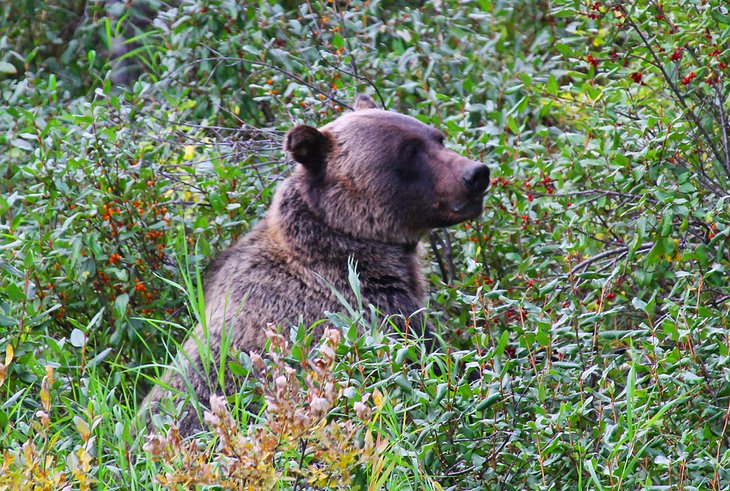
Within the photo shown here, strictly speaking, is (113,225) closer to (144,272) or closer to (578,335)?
(144,272)

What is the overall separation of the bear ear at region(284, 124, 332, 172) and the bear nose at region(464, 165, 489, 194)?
678 mm

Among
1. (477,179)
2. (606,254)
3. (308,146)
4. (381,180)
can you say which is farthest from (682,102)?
(308,146)

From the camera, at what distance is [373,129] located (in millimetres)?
4910

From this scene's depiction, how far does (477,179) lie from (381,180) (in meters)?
0.46

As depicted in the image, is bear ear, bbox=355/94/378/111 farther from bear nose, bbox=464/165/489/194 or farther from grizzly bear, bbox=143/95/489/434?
bear nose, bbox=464/165/489/194

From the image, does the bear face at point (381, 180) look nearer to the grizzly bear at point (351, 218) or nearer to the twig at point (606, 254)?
the grizzly bear at point (351, 218)

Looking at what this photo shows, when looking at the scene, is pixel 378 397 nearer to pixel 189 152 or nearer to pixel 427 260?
pixel 427 260

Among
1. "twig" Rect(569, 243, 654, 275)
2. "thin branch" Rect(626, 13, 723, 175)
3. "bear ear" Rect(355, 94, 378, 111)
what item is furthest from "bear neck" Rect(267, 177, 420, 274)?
"thin branch" Rect(626, 13, 723, 175)

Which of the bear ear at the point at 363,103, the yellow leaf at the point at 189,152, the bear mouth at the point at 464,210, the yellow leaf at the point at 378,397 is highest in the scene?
the yellow leaf at the point at 378,397

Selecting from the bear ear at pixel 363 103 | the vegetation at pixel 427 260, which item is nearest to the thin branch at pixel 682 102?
the vegetation at pixel 427 260

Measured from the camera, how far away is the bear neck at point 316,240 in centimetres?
469

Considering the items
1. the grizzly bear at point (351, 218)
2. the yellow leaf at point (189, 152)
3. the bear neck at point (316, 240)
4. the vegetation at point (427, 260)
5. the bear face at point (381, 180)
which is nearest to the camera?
the vegetation at point (427, 260)

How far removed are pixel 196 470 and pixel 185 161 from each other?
3.31 meters

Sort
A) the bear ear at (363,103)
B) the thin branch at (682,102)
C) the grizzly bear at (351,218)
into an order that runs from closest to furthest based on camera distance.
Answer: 1. the thin branch at (682,102)
2. the grizzly bear at (351,218)
3. the bear ear at (363,103)
